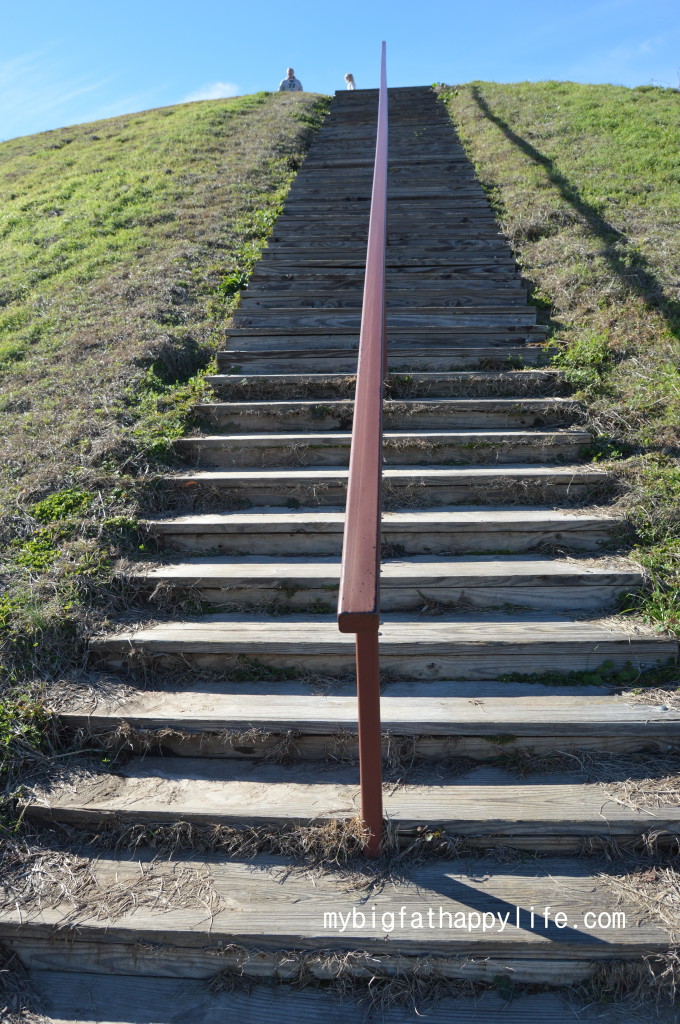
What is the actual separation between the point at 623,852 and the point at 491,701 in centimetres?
61

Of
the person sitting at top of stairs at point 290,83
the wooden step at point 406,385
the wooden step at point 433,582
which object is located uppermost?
the person sitting at top of stairs at point 290,83

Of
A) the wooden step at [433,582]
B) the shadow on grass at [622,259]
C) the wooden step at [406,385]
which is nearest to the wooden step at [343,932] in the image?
the wooden step at [433,582]

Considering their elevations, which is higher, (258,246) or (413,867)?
(258,246)

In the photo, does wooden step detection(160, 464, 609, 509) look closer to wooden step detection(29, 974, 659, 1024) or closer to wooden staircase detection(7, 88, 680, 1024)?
wooden staircase detection(7, 88, 680, 1024)

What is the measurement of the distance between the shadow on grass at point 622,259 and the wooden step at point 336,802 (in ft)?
10.3

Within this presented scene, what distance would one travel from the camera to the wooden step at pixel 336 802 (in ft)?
6.57

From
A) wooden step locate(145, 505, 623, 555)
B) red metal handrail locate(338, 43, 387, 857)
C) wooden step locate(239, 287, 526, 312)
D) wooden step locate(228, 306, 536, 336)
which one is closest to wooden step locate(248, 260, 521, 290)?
wooden step locate(239, 287, 526, 312)

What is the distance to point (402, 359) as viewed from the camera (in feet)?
13.9

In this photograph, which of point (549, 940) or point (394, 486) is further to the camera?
point (394, 486)

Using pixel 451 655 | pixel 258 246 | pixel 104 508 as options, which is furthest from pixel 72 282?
pixel 451 655

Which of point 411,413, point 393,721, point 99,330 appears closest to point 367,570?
point 393,721

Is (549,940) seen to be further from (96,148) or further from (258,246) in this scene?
(96,148)

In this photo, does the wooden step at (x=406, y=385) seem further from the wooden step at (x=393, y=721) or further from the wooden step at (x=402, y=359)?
the wooden step at (x=393, y=721)

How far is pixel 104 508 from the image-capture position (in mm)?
3172
